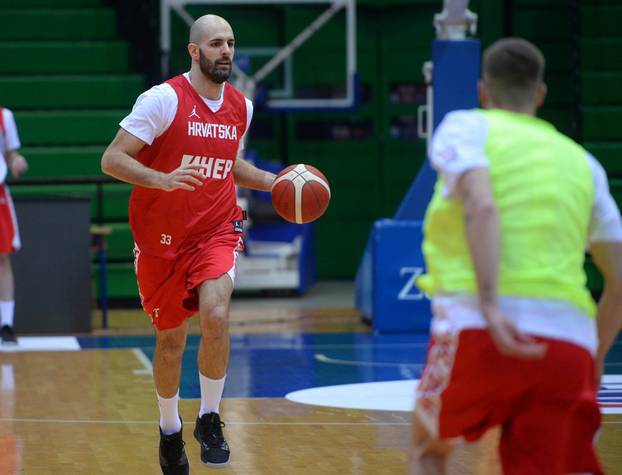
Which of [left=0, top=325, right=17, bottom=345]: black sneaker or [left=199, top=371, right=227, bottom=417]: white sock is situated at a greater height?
[left=199, top=371, right=227, bottom=417]: white sock

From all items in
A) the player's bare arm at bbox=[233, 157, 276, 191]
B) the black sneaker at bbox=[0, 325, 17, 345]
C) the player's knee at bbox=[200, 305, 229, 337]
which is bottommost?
the black sneaker at bbox=[0, 325, 17, 345]

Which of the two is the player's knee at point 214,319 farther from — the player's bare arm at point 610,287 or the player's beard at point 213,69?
the player's bare arm at point 610,287

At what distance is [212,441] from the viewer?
5570mm

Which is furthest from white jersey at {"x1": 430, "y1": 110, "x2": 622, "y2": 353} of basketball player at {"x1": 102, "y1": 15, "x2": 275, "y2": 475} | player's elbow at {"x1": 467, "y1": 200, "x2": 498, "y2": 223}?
basketball player at {"x1": 102, "y1": 15, "x2": 275, "y2": 475}

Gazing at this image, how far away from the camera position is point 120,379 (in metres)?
8.49

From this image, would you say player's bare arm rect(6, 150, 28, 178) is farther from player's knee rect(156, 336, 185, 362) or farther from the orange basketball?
player's knee rect(156, 336, 185, 362)

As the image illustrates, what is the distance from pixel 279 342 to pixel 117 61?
4.76 meters

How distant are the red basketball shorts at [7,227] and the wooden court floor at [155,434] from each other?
5.50 ft

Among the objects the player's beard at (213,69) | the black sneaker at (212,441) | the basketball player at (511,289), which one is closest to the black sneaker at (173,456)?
the black sneaker at (212,441)

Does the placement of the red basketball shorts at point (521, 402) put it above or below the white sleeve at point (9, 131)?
below

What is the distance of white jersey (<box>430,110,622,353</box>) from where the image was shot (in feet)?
10.7

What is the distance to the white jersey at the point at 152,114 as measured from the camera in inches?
214

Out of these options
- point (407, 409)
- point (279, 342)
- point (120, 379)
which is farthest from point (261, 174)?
point (279, 342)

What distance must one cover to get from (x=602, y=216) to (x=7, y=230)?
7309 mm
